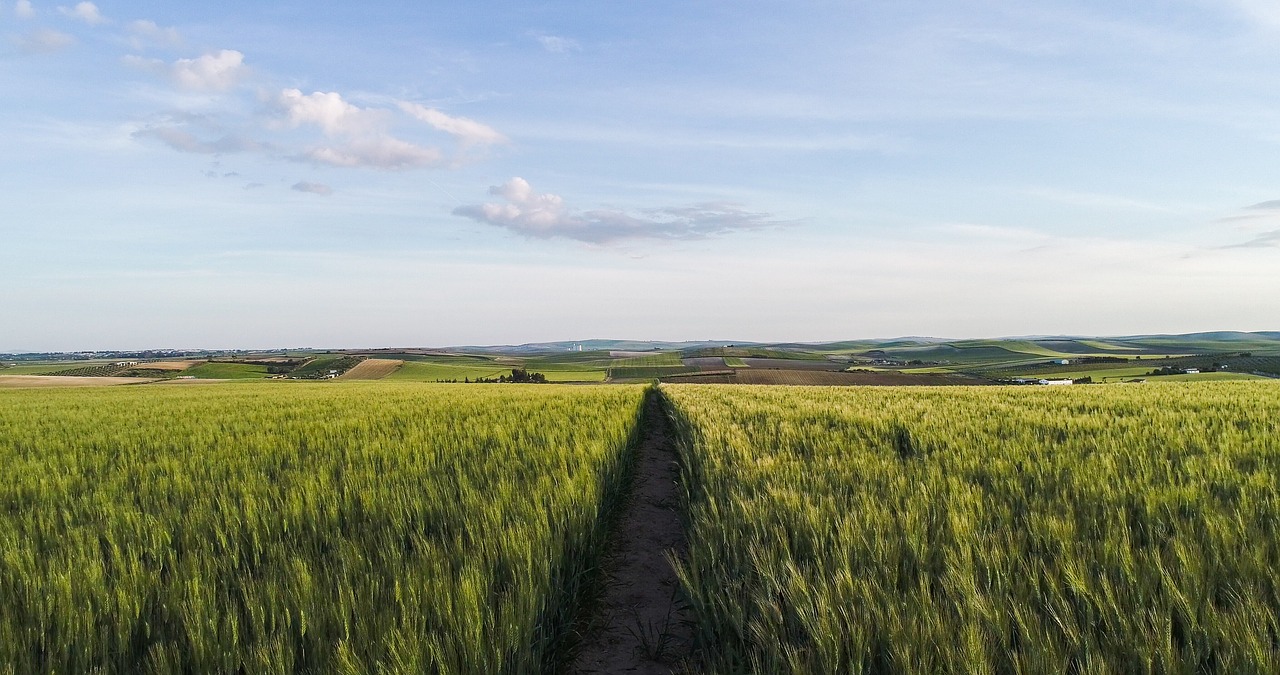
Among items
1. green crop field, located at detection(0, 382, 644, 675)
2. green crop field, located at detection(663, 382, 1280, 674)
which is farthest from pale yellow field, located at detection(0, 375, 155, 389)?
green crop field, located at detection(663, 382, 1280, 674)

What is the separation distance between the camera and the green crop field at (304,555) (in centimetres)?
232

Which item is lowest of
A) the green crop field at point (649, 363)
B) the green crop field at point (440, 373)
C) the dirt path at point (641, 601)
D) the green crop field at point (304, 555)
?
the green crop field at point (440, 373)

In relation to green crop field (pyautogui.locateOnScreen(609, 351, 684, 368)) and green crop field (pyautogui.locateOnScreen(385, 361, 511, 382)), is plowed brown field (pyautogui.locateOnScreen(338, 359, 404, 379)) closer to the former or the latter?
green crop field (pyautogui.locateOnScreen(385, 361, 511, 382))

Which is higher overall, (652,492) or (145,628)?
(145,628)

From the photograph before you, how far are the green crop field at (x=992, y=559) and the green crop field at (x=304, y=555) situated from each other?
955 mm

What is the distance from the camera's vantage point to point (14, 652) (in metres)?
2.35

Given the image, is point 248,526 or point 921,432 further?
point 921,432

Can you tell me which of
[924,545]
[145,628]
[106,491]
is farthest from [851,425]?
[106,491]

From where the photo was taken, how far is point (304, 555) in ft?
11.2

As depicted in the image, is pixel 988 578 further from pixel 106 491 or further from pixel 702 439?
pixel 106 491

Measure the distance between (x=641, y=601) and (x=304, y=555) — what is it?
2.15 m

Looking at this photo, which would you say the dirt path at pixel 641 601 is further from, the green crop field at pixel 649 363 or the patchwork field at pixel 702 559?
the green crop field at pixel 649 363

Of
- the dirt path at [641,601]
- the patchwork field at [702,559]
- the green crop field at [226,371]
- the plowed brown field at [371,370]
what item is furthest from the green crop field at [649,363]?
the patchwork field at [702,559]

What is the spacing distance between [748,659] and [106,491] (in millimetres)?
6747
